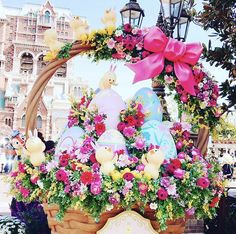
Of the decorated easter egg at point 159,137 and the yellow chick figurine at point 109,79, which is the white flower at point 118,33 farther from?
the decorated easter egg at point 159,137

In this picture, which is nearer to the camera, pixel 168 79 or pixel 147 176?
pixel 147 176

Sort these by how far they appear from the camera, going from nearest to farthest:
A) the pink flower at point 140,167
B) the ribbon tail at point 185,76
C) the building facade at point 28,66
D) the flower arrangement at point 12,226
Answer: the pink flower at point 140,167
the ribbon tail at point 185,76
the flower arrangement at point 12,226
the building facade at point 28,66

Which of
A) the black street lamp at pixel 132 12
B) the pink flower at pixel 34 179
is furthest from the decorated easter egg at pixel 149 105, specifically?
the black street lamp at pixel 132 12

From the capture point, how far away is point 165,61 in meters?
2.01

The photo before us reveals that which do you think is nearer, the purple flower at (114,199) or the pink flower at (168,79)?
the purple flower at (114,199)

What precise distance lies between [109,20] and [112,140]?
27.0 inches

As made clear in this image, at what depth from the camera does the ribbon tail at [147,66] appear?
6.25 feet

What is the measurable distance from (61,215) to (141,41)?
3.28 feet

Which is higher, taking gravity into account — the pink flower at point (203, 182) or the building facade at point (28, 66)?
the building facade at point (28, 66)

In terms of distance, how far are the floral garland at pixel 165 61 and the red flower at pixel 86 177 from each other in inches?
27.2

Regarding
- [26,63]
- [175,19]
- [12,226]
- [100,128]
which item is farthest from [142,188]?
[26,63]

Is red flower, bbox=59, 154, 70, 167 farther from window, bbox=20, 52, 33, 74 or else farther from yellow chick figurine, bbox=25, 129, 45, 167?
window, bbox=20, 52, 33, 74

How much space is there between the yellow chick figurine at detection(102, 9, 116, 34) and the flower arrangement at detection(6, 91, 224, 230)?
0.49m

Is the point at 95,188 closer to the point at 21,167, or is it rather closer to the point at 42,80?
the point at 21,167
